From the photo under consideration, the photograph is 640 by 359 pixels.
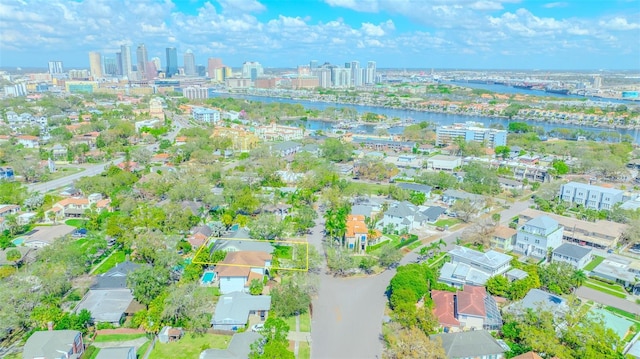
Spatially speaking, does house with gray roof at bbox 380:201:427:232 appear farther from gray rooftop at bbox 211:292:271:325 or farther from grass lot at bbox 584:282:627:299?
gray rooftop at bbox 211:292:271:325

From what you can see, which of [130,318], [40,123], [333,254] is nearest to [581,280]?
[333,254]

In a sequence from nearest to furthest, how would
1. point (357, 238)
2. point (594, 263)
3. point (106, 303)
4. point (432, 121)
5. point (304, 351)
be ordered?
1. point (304, 351)
2. point (106, 303)
3. point (594, 263)
4. point (357, 238)
5. point (432, 121)

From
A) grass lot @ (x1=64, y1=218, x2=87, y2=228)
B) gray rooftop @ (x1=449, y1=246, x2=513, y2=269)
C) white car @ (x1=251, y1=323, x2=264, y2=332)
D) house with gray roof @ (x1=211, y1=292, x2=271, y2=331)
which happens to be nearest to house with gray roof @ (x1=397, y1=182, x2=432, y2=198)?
gray rooftop @ (x1=449, y1=246, x2=513, y2=269)

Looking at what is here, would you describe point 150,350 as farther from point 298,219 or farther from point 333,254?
point 298,219

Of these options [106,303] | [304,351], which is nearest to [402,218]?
[304,351]

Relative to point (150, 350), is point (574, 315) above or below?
above

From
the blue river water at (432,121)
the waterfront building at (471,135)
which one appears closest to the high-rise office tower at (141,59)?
the blue river water at (432,121)

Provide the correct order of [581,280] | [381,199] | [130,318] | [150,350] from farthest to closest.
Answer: [381,199] → [581,280] → [130,318] → [150,350]

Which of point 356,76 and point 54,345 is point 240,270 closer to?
point 54,345
